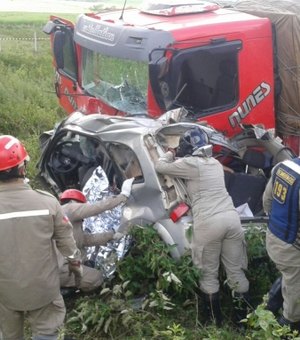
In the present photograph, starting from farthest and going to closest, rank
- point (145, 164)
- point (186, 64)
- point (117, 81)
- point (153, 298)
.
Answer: point (117, 81) → point (186, 64) → point (145, 164) → point (153, 298)

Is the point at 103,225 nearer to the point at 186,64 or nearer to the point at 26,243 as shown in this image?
the point at 26,243

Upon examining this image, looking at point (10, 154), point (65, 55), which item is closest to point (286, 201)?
point (10, 154)

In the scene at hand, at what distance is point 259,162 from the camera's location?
20.4 ft

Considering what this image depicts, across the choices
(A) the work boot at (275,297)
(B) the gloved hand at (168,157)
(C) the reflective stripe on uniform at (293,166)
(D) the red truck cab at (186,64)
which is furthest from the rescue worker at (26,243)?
(D) the red truck cab at (186,64)

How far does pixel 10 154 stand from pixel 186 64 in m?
2.93

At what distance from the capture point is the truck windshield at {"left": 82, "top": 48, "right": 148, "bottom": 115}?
677 centimetres

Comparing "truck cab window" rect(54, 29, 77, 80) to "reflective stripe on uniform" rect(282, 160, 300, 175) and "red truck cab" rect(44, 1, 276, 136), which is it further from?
"reflective stripe on uniform" rect(282, 160, 300, 175)

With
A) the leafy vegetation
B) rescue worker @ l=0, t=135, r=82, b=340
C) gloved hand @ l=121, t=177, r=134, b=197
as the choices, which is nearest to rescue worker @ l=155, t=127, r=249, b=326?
the leafy vegetation

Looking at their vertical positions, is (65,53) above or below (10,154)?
below

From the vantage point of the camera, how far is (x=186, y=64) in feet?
21.0

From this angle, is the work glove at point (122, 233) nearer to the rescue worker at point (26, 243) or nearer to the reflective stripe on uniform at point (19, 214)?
the rescue worker at point (26, 243)

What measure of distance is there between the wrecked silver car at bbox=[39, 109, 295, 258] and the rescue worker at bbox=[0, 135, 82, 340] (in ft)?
4.15

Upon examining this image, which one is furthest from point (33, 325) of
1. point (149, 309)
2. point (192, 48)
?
point (192, 48)

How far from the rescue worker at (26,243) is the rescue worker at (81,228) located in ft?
2.90
